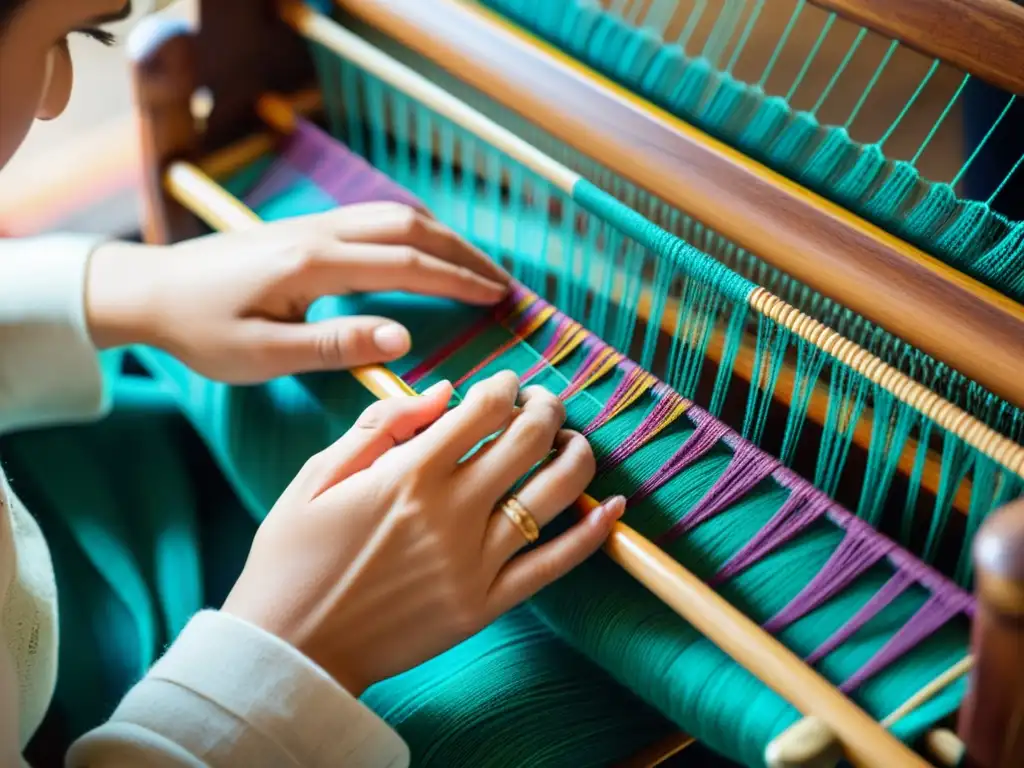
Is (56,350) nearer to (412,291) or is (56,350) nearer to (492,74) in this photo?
(412,291)

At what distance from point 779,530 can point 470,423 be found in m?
0.23

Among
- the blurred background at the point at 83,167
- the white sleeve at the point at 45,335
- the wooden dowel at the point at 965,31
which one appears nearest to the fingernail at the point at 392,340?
the white sleeve at the point at 45,335

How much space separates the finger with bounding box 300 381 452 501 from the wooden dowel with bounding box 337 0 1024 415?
23cm

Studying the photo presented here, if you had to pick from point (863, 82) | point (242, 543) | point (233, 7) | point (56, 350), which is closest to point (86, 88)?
point (233, 7)

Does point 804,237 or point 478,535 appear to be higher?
point 804,237

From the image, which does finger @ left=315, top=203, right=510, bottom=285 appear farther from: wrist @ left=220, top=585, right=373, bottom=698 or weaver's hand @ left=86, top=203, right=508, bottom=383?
wrist @ left=220, top=585, right=373, bottom=698

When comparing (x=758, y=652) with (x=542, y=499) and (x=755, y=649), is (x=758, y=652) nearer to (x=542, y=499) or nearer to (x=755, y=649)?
(x=755, y=649)

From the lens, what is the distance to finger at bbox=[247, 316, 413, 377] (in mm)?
804

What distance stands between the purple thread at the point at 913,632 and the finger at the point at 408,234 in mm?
421

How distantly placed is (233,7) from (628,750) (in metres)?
0.81

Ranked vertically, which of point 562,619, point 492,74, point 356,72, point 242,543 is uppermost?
point 492,74

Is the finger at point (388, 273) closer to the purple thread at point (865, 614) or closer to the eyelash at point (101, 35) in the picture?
the eyelash at point (101, 35)

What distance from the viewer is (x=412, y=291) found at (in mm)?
847

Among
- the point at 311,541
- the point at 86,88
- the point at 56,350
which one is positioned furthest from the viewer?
the point at 86,88
